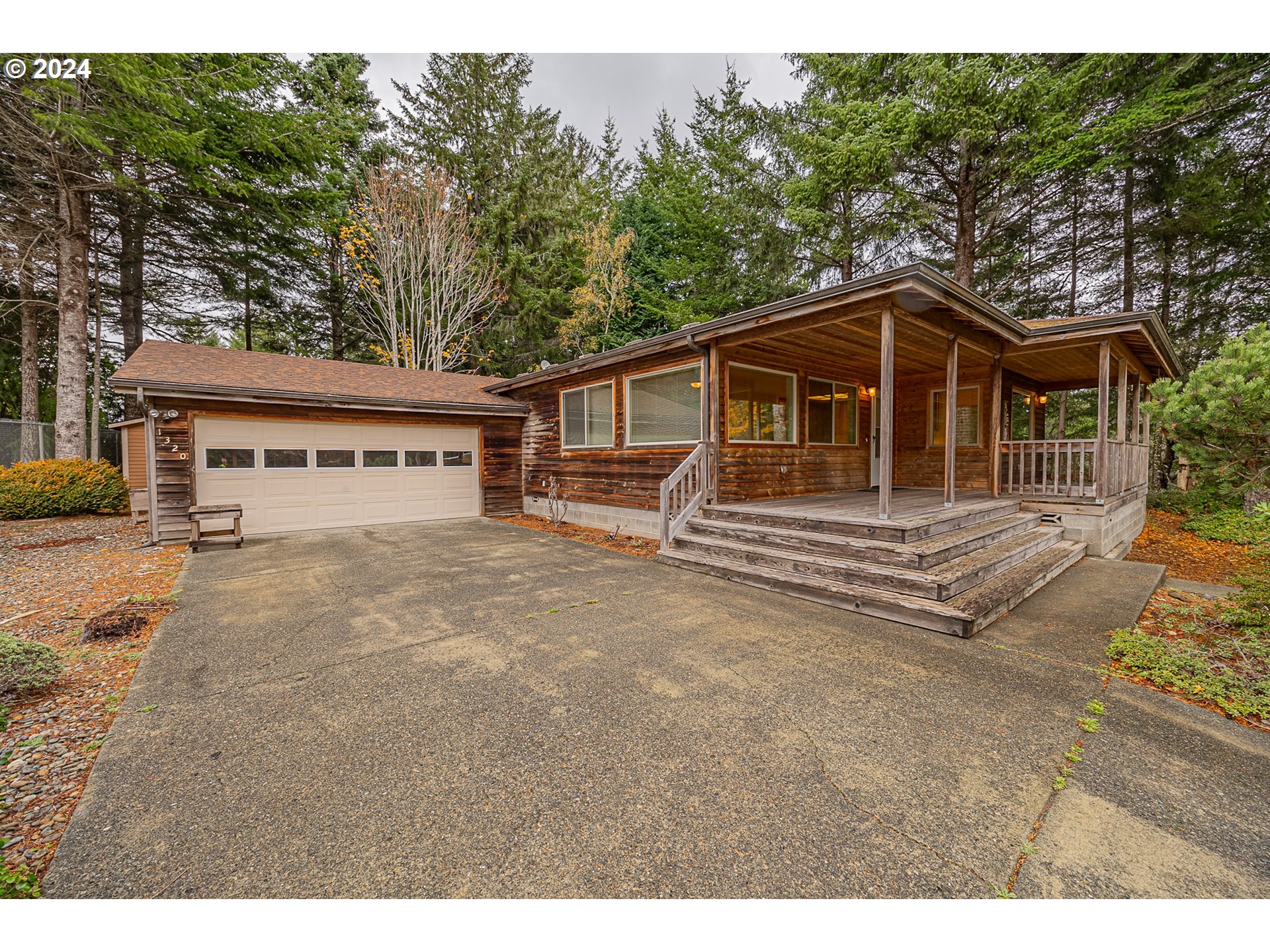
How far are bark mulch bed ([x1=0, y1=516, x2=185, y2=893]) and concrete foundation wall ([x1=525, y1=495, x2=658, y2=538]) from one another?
5.82 m

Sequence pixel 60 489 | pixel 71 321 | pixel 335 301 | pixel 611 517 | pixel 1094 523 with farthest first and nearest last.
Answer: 1. pixel 335 301
2. pixel 71 321
3. pixel 60 489
4. pixel 611 517
5. pixel 1094 523

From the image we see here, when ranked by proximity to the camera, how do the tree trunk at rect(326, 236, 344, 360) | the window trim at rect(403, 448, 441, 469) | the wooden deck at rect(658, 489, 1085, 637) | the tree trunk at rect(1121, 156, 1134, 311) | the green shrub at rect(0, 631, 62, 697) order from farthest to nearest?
1. the tree trunk at rect(326, 236, 344, 360)
2. the tree trunk at rect(1121, 156, 1134, 311)
3. the window trim at rect(403, 448, 441, 469)
4. the wooden deck at rect(658, 489, 1085, 637)
5. the green shrub at rect(0, 631, 62, 697)

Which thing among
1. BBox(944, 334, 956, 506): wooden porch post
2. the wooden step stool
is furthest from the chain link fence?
BBox(944, 334, 956, 506): wooden porch post

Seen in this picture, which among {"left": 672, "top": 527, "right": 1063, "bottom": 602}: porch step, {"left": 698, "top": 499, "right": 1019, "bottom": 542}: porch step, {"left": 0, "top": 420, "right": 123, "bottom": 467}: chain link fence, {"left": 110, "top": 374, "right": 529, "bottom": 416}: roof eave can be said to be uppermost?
{"left": 110, "top": 374, "right": 529, "bottom": 416}: roof eave

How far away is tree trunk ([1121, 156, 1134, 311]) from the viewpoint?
12.3 meters

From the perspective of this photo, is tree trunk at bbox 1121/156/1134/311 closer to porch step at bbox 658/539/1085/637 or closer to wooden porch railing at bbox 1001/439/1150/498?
wooden porch railing at bbox 1001/439/1150/498

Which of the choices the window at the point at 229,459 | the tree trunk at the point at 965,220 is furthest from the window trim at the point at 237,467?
the tree trunk at the point at 965,220

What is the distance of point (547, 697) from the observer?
281 centimetres

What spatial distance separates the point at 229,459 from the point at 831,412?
420 inches

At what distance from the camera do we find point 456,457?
10.7 meters

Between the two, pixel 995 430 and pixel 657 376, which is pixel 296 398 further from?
pixel 995 430

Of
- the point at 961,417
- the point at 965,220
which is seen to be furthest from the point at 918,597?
the point at 965,220
